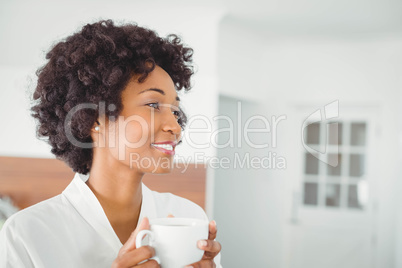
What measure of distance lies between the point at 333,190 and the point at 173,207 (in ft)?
9.67

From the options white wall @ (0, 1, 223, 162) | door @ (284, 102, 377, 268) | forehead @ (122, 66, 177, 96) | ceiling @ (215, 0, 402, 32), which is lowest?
door @ (284, 102, 377, 268)

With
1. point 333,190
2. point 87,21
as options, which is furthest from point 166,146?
point 333,190

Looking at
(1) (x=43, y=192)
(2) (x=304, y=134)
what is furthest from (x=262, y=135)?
(1) (x=43, y=192)

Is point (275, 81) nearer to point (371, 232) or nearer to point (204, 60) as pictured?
point (204, 60)

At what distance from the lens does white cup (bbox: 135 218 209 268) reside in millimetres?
605

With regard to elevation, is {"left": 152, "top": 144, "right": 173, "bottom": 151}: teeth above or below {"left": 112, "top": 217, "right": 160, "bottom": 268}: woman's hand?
above

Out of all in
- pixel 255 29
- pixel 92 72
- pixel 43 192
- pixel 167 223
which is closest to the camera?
pixel 167 223

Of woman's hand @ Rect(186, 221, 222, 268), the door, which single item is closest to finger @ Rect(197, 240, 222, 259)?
woman's hand @ Rect(186, 221, 222, 268)

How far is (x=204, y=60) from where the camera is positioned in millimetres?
2756

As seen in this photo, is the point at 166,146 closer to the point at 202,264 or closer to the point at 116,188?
the point at 116,188

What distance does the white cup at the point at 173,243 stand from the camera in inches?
23.8

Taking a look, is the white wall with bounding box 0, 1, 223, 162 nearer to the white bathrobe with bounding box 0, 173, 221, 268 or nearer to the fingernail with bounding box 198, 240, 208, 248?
the white bathrobe with bounding box 0, 173, 221, 268

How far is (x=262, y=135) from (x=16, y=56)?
83.8 inches

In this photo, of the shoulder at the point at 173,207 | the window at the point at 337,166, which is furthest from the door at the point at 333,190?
the shoulder at the point at 173,207
